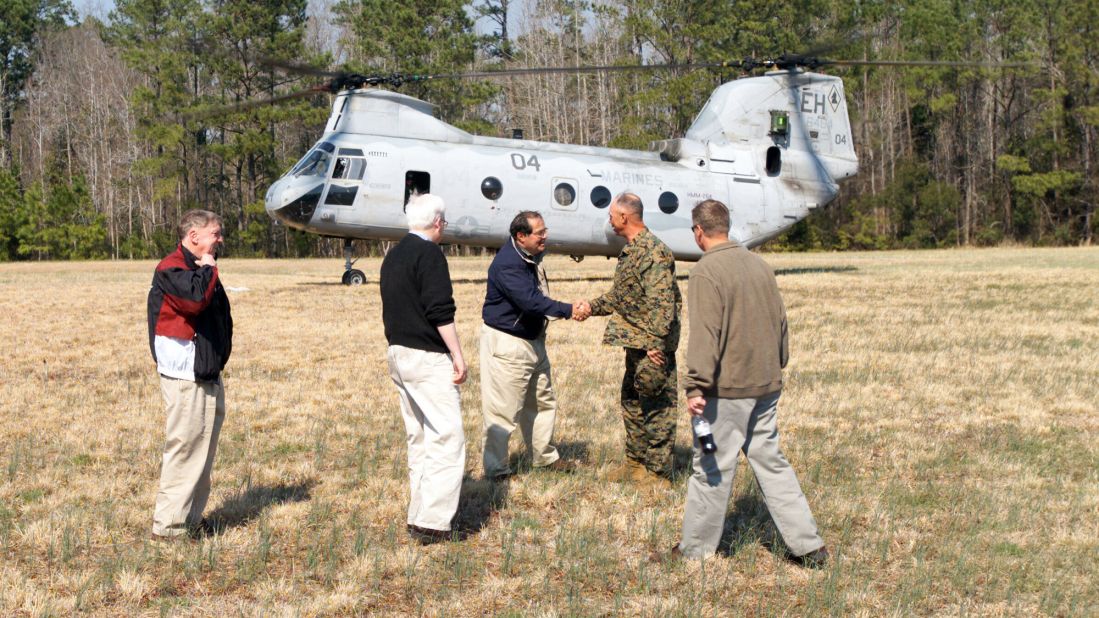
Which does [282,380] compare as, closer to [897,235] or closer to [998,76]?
[897,235]

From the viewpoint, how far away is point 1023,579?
217 inches

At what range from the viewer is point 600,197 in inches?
860

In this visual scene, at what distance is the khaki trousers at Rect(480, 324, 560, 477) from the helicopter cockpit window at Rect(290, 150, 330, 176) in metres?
14.2

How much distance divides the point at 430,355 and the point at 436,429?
0.43 metres

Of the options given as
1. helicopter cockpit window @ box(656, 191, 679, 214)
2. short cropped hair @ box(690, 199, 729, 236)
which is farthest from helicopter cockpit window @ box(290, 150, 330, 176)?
short cropped hair @ box(690, 199, 729, 236)

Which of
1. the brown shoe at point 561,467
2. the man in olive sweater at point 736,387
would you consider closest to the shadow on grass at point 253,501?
the brown shoe at point 561,467

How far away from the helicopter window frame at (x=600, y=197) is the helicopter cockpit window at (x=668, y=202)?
3.88 ft

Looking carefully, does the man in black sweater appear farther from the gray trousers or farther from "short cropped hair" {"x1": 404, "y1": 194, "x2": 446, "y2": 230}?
the gray trousers

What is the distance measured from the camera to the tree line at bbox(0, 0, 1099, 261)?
159 ft

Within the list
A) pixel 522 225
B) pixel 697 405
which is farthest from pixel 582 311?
pixel 697 405

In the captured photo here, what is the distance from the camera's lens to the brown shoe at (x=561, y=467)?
7.60 metres

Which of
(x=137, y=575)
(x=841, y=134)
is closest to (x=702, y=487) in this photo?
(x=137, y=575)

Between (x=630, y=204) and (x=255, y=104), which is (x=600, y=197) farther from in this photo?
(x=630, y=204)

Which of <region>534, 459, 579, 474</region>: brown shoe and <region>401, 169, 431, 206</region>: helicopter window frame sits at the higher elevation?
<region>401, 169, 431, 206</region>: helicopter window frame
